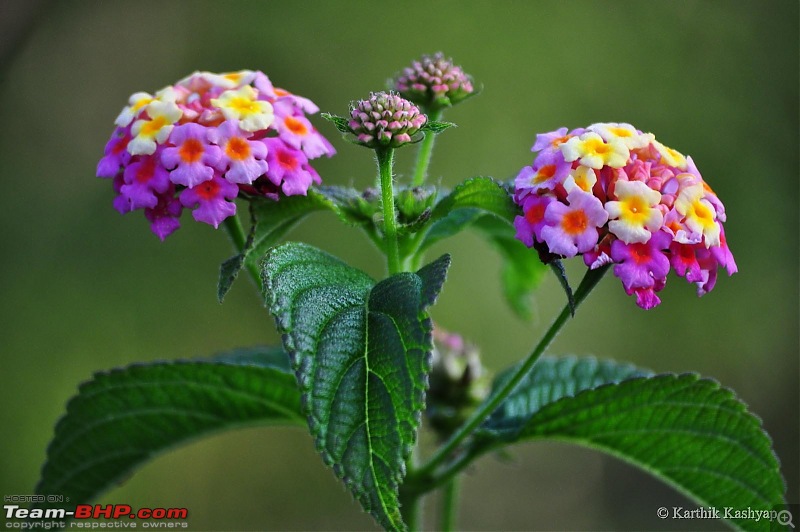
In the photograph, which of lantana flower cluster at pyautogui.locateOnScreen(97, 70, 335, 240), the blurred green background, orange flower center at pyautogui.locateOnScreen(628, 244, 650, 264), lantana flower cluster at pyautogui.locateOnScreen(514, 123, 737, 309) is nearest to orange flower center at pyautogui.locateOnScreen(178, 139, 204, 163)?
lantana flower cluster at pyautogui.locateOnScreen(97, 70, 335, 240)

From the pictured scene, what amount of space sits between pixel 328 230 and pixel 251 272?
2.23 metres

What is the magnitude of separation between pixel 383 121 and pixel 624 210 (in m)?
0.29

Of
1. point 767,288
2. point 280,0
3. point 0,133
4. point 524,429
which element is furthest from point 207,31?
point 524,429

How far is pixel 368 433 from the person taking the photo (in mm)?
878

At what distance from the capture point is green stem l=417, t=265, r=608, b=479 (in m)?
1.04

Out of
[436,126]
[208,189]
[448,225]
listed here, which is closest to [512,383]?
[448,225]

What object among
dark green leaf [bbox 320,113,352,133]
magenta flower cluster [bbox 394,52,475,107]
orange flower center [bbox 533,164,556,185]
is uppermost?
magenta flower cluster [bbox 394,52,475,107]

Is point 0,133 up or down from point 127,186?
up

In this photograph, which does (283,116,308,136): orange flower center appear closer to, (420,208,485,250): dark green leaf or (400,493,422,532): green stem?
(420,208,485,250): dark green leaf

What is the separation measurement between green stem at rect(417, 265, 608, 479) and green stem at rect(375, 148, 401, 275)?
0.20 m

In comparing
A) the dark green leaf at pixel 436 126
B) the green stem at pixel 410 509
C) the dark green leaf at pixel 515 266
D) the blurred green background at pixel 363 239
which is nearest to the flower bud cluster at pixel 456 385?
the dark green leaf at pixel 515 266

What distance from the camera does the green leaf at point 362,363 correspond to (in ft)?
2.84

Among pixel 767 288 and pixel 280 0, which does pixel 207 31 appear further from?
pixel 767 288

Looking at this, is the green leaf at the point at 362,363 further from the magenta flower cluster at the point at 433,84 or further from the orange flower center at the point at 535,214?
the magenta flower cluster at the point at 433,84
